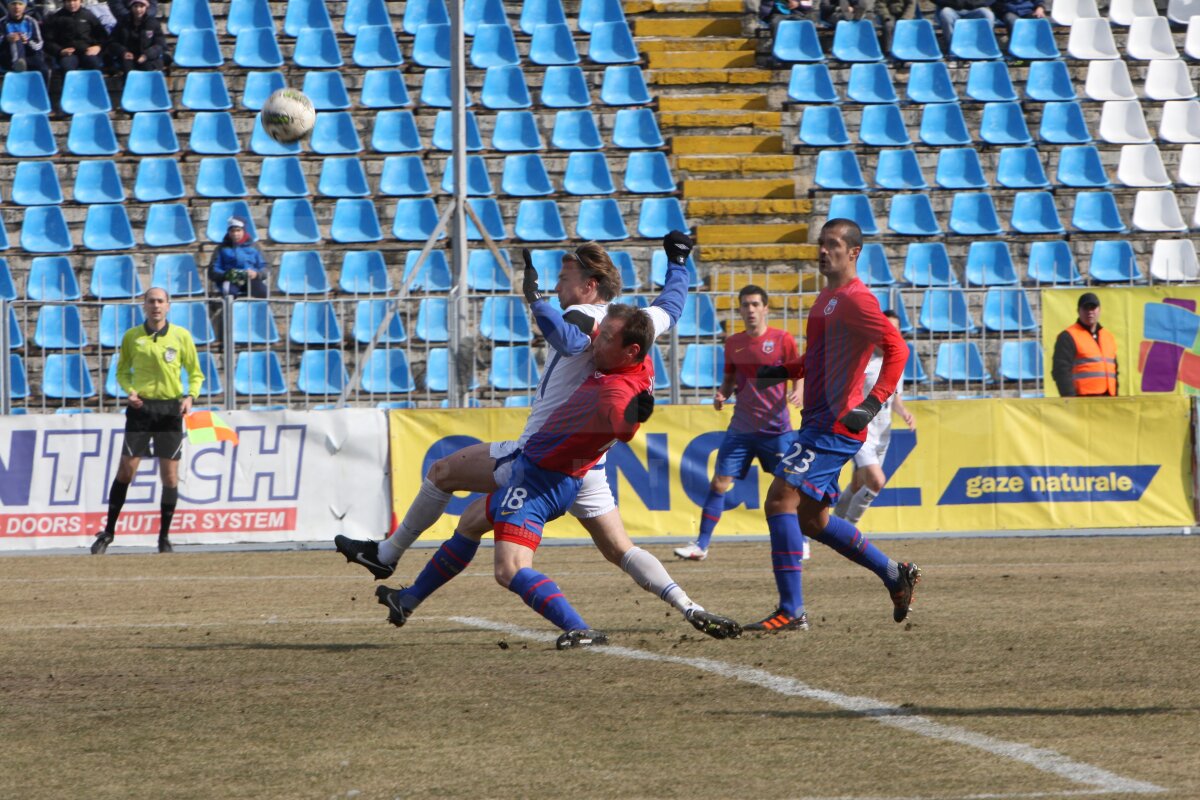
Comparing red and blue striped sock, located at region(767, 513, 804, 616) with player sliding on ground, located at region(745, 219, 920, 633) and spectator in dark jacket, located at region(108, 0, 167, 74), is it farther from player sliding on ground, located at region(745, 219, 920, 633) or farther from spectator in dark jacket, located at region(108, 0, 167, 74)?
spectator in dark jacket, located at region(108, 0, 167, 74)

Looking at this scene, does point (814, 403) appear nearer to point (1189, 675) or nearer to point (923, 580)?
point (1189, 675)

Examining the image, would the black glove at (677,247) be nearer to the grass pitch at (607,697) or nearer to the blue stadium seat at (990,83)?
the grass pitch at (607,697)

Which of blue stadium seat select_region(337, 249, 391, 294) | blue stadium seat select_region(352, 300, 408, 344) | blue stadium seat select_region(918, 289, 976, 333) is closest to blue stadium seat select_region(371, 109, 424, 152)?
blue stadium seat select_region(337, 249, 391, 294)

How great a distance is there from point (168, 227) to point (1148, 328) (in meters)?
11.6

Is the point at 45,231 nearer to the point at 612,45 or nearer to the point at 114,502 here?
the point at 114,502

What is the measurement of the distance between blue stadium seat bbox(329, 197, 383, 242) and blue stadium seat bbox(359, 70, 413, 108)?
1.91 meters

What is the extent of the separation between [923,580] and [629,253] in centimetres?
978

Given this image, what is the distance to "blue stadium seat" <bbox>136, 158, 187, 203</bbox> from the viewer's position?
2156 centimetres

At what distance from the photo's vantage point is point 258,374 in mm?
18156

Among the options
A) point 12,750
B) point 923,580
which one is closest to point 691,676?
point 12,750

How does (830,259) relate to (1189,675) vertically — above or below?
above

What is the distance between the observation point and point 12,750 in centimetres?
573

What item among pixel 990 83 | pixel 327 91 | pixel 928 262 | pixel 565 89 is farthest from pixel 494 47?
pixel 990 83

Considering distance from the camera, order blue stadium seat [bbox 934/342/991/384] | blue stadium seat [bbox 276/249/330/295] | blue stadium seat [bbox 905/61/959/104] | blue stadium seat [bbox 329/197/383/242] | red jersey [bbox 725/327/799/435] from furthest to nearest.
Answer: blue stadium seat [bbox 905/61/959/104] → blue stadium seat [bbox 329/197/383/242] → blue stadium seat [bbox 276/249/330/295] → blue stadium seat [bbox 934/342/991/384] → red jersey [bbox 725/327/799/435]
